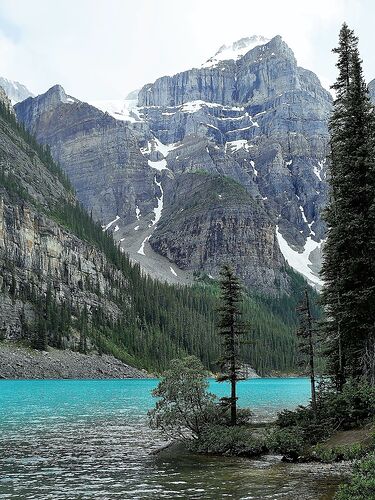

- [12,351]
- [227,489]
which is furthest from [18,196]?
[227,489]

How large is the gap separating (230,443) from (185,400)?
4.06 m

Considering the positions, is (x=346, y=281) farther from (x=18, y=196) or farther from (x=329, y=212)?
(x=18, y=196)

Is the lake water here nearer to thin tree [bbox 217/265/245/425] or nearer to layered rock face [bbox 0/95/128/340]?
thin tree [bbox 217/265/245/425]

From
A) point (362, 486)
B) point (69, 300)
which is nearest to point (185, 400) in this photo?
point (362, 486)

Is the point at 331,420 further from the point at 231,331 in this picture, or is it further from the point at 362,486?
the point at 362,486

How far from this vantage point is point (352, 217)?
31.5 m

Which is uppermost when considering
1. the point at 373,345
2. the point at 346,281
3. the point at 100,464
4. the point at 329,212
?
the point at 329,212

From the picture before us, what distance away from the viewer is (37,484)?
2188 cm

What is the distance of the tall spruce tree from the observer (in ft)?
101

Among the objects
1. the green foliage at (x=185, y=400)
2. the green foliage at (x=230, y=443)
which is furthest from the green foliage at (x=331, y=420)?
the green foliage at (x=185, y=400)

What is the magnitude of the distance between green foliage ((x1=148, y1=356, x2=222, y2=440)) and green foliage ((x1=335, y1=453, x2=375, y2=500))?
17247 mm

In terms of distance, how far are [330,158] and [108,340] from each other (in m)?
130

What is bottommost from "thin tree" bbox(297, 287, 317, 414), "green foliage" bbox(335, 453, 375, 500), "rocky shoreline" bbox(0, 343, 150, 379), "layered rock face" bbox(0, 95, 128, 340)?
"rocky shoreline" bbox(0, 343, 150, 379)

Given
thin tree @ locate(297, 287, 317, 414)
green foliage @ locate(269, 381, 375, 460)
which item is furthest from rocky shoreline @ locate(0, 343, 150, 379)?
green foliage @ locate(269, 381, 375, 460)
